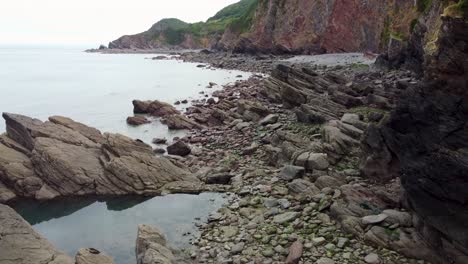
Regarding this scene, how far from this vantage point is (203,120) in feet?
148

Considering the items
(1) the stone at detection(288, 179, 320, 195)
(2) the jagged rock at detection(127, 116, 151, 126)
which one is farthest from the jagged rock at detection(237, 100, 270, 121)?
(1) the stone at detection(288, 179, 320, 195)

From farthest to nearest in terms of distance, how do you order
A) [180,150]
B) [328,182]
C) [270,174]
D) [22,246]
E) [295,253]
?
1. [180,150]
2. [270,174]
3. [328,182]
4. [295,253]
5. [22,246]

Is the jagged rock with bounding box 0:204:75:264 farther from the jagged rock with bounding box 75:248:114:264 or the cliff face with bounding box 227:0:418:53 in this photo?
the cliff face with bounding box 227:0:418:53

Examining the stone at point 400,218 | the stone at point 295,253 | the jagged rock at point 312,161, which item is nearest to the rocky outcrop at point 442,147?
the stone at point 400,218

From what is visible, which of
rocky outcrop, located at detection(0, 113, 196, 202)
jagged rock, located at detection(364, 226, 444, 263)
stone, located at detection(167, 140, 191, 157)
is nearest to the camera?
jagged rock, located at detection(364, 226, 444, 263)

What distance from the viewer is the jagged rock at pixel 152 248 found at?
1591 cm

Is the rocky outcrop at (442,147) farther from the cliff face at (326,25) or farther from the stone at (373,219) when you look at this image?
the cliff face at (326,25)

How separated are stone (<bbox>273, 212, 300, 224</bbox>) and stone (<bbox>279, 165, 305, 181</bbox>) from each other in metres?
4.32

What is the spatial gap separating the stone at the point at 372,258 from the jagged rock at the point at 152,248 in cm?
777

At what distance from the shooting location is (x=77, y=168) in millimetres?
27219

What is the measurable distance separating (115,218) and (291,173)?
35.5 ft

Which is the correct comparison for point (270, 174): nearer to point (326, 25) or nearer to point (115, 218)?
point (115, 218)

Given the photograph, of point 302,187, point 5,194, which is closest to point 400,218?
point 302,187

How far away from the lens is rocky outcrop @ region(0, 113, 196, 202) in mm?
26198
